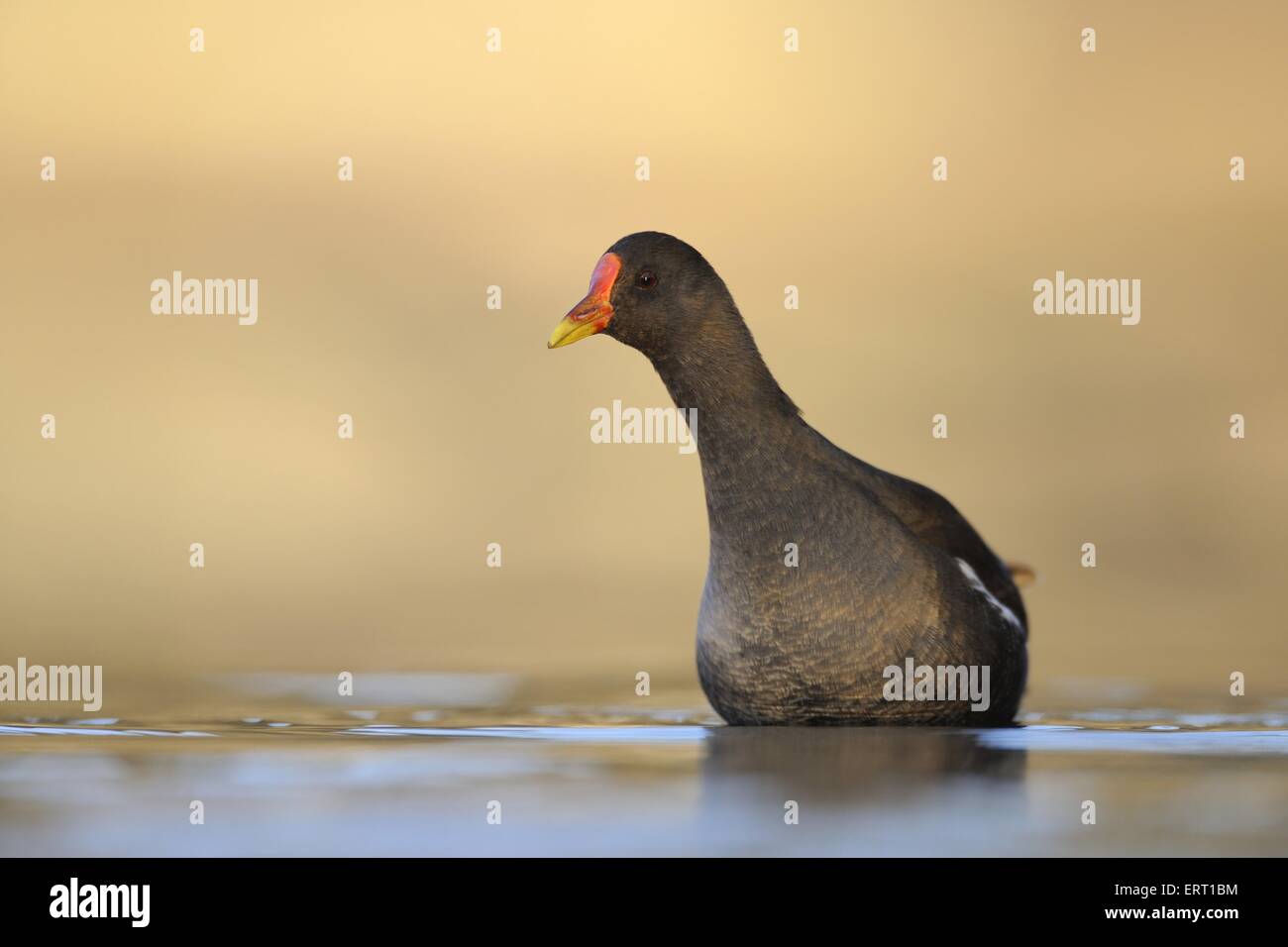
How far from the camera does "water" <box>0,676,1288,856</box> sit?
3973 millimetres

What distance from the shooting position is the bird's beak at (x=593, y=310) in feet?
19.7

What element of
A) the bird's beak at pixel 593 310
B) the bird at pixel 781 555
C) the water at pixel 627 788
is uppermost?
the bird's beak at pixel 593 310

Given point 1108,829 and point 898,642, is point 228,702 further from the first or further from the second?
point 1108,829

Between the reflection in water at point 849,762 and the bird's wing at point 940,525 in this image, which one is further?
the bird's wing at point 940,525

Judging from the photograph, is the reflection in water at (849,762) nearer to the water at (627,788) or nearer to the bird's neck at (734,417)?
the water at (627,788)

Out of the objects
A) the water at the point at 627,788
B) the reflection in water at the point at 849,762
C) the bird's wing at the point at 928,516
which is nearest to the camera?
the water at the point at 627,788

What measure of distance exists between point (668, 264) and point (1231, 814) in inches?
111

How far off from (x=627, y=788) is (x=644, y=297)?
6.82 feet

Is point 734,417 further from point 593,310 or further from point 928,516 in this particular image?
point 928,516

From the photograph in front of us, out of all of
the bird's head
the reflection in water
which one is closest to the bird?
the bird's head

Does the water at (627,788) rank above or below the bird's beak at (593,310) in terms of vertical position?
below

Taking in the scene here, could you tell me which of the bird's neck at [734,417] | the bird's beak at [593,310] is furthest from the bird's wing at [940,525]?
the bird's beak at [593,310]

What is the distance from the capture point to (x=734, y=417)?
600cm

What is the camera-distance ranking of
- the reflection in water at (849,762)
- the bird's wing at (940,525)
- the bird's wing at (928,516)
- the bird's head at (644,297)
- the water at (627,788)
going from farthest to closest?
1. the bird's wing at (940,525)
2. the bird's wing at (928,516)
3. the bird's head at (644,297)
4. the reflection in water at (849,762)
5. the water at (627,788)
